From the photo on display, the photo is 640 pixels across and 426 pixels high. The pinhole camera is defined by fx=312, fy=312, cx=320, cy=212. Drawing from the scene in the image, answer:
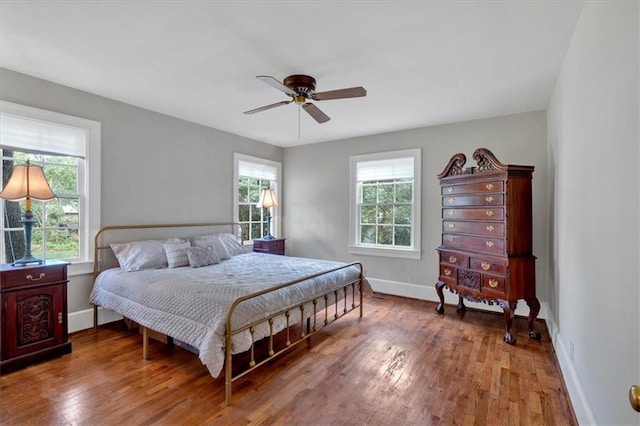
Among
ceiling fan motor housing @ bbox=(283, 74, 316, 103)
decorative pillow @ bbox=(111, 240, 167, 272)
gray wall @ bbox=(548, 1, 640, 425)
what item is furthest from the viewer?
decorative pillow @ bbox=(111, 240, 167, 272)

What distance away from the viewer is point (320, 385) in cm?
231

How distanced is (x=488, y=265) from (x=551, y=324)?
34.4 inches

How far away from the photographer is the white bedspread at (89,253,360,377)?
2172 millimetres

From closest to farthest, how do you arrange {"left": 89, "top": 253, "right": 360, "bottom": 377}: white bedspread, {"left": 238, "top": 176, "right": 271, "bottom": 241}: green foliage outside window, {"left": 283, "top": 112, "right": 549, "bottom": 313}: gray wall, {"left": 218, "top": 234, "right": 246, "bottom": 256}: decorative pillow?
{"left": 89, "top": 253, "right": 360, "bottom": 377}: white bedspread < {"left": 283, "top": 112, "right": 549, "bottom": 313}: gray wall < {"left": 218, "top": 234, "right": 246, "bottom": 256}: decorative pillow < {"left": 238, "top": 176, "right": 271, "bottom": 241}: green foliage outside window

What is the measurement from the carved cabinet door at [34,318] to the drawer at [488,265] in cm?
403

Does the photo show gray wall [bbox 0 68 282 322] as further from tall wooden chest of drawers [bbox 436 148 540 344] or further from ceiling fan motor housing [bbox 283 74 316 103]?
tall wooden chest of drawers [bbox 436 148 540 344]

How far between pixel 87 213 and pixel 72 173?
0.45 m

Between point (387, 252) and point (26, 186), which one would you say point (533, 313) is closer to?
point (387, 252)

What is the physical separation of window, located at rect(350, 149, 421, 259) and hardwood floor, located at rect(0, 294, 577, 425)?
1777mm

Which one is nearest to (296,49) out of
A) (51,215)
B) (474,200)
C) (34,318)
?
(474,200)

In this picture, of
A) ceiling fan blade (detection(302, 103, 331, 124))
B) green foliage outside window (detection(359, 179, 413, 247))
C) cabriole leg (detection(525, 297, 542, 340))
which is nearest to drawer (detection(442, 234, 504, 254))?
cabriole leg (detection(525, 297, 542, 340))

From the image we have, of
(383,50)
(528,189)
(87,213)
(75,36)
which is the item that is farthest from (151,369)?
(528,189)

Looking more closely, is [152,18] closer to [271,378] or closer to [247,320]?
[247,320]

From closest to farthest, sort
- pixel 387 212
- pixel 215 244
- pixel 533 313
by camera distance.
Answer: pixel 533 313
pixel 215 244
pixel 387 212
